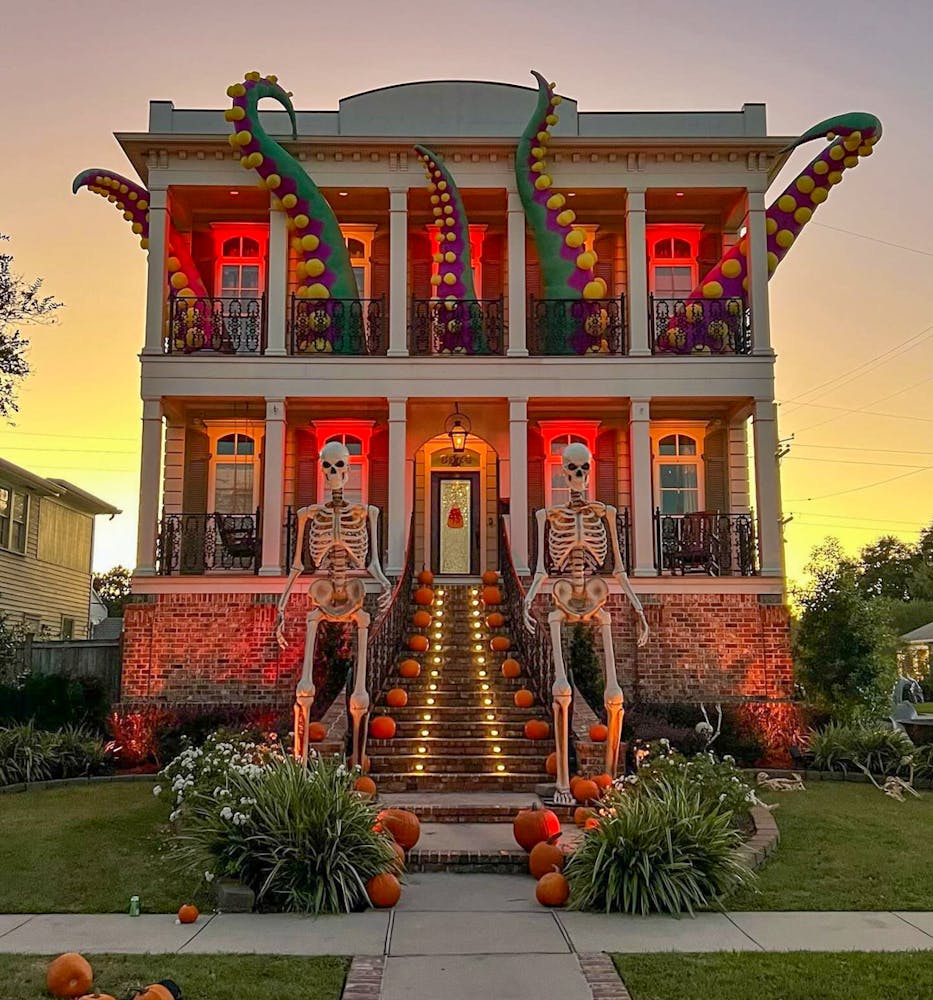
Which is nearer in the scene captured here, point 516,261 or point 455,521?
point 516,261

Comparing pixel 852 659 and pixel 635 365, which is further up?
pixel 635 365

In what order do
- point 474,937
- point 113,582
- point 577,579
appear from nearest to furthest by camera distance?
1. point 474,937
2. point 577,579
3. point 113,582

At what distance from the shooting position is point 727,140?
17.2 metres

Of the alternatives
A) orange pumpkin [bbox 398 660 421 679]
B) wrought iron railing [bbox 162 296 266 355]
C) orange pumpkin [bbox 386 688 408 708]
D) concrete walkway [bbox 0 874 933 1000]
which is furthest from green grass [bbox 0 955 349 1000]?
wrought iron railing [bbox 162 296 266 355]

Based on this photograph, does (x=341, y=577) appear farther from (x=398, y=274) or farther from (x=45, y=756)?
(x=398, y=274)

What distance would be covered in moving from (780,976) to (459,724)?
23.1ft

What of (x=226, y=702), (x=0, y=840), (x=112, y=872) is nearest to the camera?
(x=112, y=872)

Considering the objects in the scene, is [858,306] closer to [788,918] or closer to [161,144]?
[161,144]

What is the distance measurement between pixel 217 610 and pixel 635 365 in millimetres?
7870

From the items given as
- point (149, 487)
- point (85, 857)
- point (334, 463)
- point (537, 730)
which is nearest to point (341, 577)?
point (334, 463)

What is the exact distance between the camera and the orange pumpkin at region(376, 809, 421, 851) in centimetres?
775

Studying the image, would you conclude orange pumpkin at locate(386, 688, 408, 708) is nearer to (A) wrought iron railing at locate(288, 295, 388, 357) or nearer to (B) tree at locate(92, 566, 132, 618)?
(A) wrought iron railing at locate(288, 295, 388, 357)

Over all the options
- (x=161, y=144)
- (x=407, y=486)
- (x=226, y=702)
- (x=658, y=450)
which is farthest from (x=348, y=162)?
(x=226, y=702)

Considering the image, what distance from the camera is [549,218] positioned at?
1731 cm
